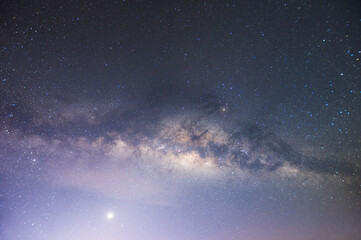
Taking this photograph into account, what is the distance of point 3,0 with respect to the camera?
21.7 feet

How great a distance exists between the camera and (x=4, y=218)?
1116 inches

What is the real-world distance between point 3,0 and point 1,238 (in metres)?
43.6

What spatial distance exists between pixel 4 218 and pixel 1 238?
323 inches

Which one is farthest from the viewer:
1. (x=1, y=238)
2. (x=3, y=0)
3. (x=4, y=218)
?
(x=1, y=238)

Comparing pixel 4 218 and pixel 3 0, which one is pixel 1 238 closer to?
pixel 4 218

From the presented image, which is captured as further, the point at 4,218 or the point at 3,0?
the point at 4,218

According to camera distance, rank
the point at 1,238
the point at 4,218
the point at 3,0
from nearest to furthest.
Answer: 1. the point at 3,0
2. the point at 4,218
3. the point at 1,238

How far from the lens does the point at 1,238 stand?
3241 centimetres

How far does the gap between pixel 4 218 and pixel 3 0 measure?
3553 cm

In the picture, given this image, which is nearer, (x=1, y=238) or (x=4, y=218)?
(x=4, y=218)

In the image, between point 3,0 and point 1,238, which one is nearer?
point 3,0

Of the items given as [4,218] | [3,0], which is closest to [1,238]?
[4,218]
